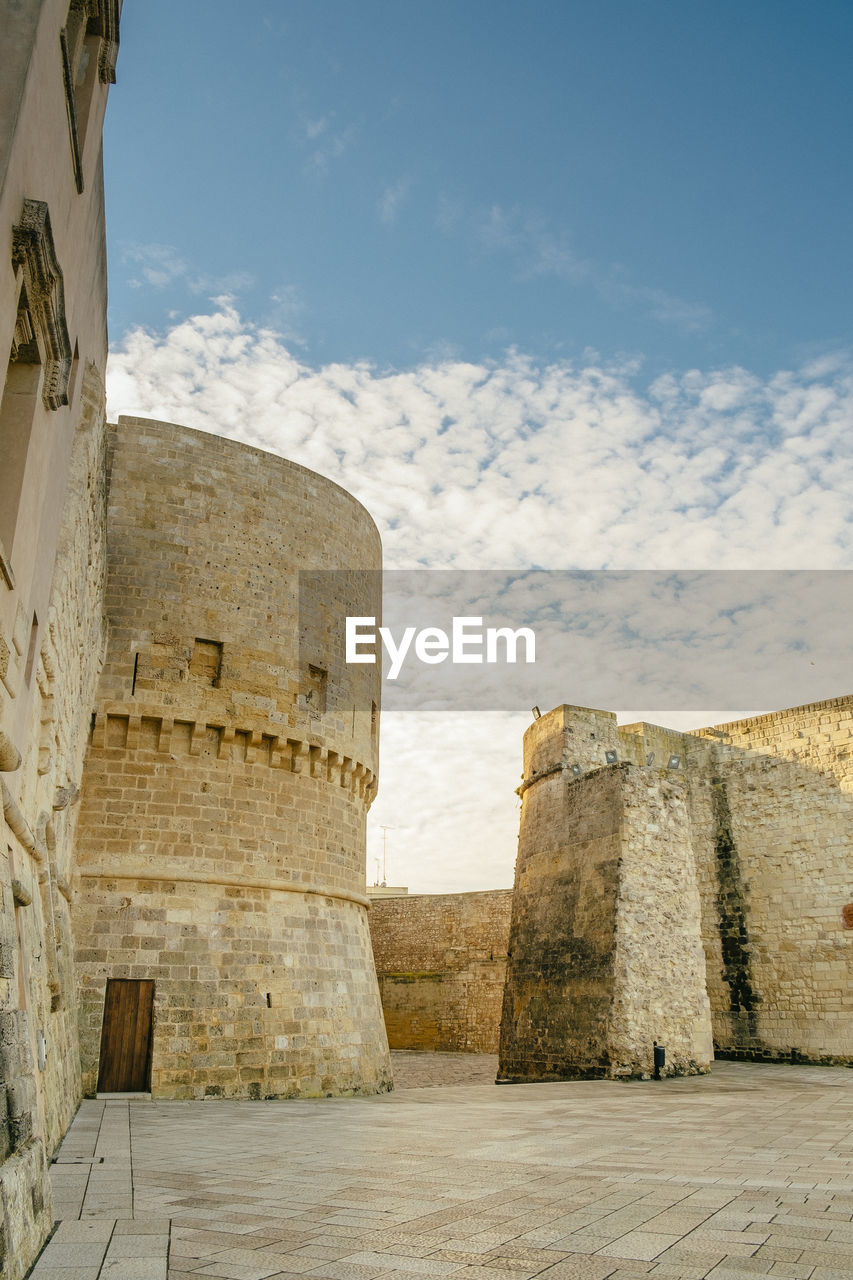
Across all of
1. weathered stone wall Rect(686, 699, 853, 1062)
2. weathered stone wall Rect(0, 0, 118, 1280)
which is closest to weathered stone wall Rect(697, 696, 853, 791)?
weathered stone wall Rect(686, 699, 853, 1062)

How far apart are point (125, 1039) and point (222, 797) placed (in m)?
2.82

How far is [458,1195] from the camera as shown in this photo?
3.88m

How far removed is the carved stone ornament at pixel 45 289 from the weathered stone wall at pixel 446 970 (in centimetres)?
1933

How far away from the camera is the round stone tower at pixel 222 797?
31.5ft

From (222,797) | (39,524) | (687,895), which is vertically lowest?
(687,895)

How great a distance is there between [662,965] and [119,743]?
795cm

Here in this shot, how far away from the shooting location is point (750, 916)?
47.5 feet

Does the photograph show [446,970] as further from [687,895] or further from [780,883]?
[687,895]

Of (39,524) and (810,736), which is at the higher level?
(810,736)

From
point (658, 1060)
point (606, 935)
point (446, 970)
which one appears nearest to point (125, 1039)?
point (606, 935)

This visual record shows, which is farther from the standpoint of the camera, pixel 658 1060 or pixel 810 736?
pixel 810 736

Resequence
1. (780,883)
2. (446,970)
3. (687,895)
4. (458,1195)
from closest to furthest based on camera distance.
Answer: (458,1195), (687,895), (780,883), (446,970)

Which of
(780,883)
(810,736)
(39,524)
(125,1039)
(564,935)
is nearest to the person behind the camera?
(39,524)

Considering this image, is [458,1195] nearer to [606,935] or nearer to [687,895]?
[606,935]
